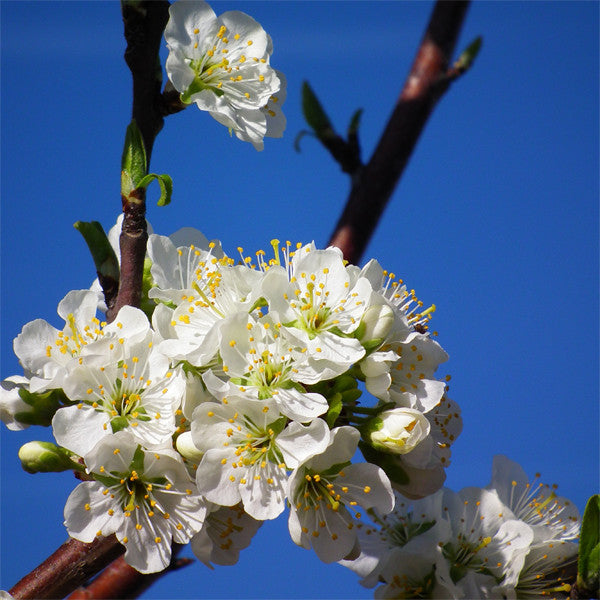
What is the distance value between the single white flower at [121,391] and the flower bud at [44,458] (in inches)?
3.0

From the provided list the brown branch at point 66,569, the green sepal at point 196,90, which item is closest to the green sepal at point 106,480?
the brown branch at point 66,569

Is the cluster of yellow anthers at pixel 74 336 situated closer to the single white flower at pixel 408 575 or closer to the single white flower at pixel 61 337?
the single white flower at pixel 61 337

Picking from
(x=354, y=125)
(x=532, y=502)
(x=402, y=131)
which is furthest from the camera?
(x=354, y=125)

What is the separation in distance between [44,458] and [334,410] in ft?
1.69

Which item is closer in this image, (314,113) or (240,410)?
(240,410)

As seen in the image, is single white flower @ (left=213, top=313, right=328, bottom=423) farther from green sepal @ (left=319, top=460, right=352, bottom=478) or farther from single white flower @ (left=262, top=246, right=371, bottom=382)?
green sepal @ (left=319, top=460, right=352, bottom=478)

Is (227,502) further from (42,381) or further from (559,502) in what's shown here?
(559,502)

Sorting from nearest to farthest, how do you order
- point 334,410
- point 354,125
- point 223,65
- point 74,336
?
point 334,410 → point 74,336 → point 223,65 → point 354,125

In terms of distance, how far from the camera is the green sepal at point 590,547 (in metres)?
1.45

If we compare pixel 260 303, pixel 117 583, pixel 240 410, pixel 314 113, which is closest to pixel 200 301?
pixel 260 303

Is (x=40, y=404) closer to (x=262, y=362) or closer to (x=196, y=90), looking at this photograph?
(x=262, y=362)

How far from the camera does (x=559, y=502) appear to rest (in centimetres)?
187

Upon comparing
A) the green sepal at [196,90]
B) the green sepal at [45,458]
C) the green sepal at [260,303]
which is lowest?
the green sepal at [45,458]

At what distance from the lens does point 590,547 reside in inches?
58.1
